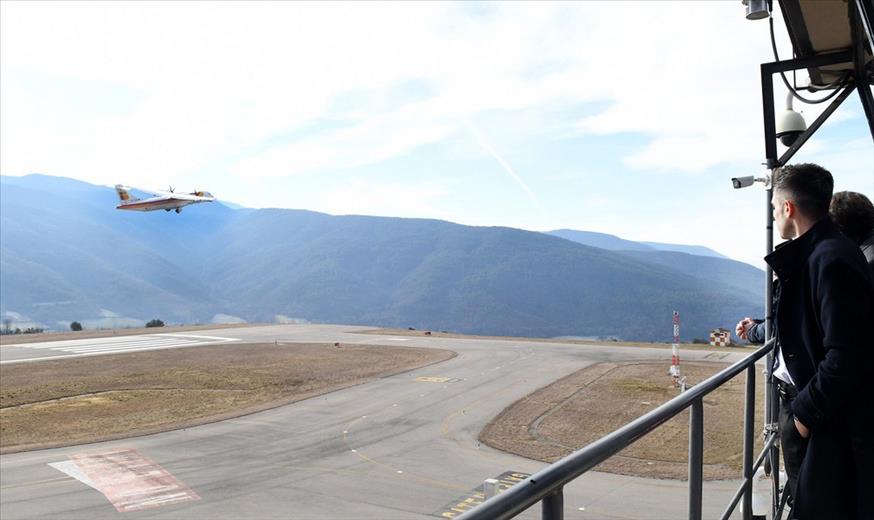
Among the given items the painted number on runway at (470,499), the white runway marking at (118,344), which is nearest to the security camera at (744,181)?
the painted number on runway at (470,499)

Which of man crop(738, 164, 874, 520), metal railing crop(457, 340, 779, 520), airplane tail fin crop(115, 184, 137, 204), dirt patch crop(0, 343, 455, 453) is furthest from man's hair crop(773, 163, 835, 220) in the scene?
airplane tail fin crop(115, 184, 137, 204)

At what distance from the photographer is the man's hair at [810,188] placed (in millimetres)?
3248

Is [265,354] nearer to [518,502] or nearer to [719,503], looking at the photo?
[719,503]

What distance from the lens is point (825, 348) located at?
120 inches

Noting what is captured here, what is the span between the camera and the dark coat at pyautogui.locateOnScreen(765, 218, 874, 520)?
111 inches

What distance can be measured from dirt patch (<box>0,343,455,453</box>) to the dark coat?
2566cm

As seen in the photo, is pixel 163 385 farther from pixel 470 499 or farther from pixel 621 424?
pixel 621 424

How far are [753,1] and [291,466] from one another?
18.1m

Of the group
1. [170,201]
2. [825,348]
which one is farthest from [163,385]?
[825,348]

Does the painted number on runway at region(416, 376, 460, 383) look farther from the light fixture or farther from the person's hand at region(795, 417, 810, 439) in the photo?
the person's hand at region(795, 417, 810, 439)

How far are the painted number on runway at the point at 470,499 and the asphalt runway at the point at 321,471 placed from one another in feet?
0.23

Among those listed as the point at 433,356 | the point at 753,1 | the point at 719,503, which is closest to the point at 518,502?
the point at 753,1

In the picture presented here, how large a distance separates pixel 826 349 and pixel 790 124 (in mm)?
5549

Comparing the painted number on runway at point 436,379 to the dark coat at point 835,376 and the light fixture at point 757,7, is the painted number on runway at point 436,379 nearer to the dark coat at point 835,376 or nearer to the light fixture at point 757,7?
the light fixture at point 757,7
